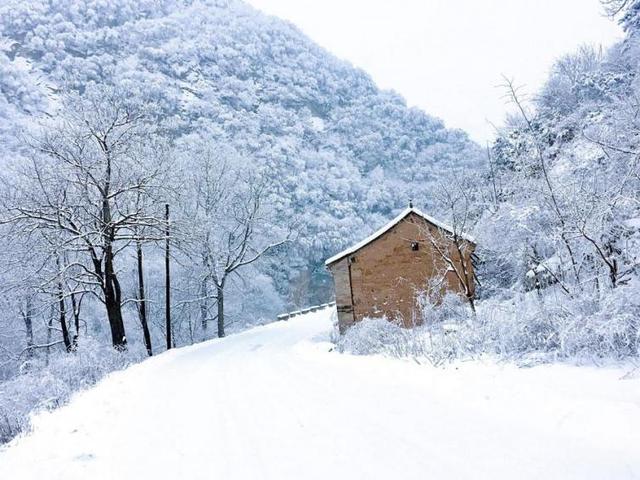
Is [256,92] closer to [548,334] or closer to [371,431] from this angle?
[548,334]

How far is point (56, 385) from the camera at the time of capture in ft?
34.8

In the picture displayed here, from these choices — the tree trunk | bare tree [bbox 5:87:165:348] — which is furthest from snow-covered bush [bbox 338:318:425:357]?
the tree trunk

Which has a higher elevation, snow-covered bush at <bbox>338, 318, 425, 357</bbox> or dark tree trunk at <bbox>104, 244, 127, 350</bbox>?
dark tree trunk at <bbox>104, 244, 127, 350</bbox>

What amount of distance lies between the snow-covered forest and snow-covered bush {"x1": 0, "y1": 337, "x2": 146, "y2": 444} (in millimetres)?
84

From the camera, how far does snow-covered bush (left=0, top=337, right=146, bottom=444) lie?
7282mm

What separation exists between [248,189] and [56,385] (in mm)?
22687

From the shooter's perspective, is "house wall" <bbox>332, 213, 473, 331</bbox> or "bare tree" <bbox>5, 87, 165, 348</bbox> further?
"house wall" <bbox>332, 213, 473, 331</bbox>

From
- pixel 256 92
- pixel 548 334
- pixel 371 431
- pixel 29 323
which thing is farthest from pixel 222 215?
pixel 256 92

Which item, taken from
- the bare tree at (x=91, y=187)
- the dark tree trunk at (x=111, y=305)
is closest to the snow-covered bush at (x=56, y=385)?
the dark tree trunk at (x=111, y=305)

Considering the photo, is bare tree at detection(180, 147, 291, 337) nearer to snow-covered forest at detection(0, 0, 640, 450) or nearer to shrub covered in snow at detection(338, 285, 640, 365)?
snow-covered forest at detection(0, 0, 640, 450)

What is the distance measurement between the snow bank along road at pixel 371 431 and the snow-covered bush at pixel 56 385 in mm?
480

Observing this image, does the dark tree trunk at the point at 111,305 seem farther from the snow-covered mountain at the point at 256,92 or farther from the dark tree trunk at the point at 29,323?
the snow-covered mountain at the point at 256,92

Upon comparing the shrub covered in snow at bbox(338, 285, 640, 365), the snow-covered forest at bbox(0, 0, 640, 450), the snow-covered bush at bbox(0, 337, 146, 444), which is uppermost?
the snow-covered forest at bbox(0, 0, 640, 450)

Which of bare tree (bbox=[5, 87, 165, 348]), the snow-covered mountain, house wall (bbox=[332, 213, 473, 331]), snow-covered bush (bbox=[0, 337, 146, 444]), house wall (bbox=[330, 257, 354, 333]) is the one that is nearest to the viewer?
snow-covered bush (bbox=[0, 337, 146, 444])
